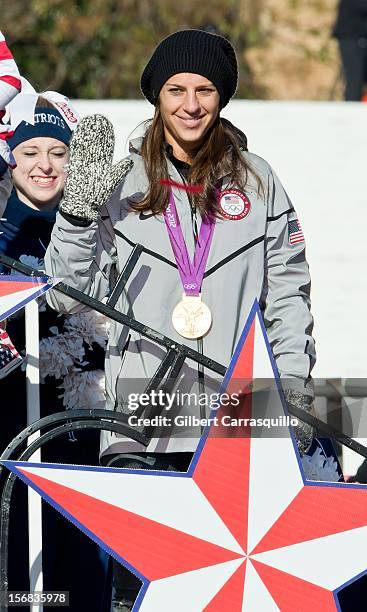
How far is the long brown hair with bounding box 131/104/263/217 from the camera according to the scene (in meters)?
3.12

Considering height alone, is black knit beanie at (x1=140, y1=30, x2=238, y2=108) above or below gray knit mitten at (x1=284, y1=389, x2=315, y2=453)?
above

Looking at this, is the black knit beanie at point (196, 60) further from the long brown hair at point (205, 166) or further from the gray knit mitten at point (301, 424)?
the gray knit mitten at point (301, 424)

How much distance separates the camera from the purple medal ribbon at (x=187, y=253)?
3.05 metres

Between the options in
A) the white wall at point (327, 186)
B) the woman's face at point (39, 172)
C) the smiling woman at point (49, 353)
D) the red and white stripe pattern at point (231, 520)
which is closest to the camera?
the red and white stripe pattern at point (231, 520)

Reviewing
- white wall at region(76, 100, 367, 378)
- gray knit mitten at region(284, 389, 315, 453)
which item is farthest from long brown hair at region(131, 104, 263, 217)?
white wall at region(76, 100, 367, 378)

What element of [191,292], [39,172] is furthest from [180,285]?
[39,172]

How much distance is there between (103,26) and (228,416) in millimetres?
6586

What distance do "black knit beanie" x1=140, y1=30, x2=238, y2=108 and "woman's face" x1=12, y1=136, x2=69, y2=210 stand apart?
42cm

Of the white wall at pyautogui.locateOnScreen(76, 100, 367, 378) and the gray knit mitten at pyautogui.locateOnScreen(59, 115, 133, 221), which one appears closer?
the gray knit mitten at pyautogui.locateOnScreen(59, 115, 133, 221)

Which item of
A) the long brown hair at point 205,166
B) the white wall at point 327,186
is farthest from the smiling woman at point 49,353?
the white wall at point 327,186

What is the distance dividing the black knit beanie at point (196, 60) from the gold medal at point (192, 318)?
0.53m

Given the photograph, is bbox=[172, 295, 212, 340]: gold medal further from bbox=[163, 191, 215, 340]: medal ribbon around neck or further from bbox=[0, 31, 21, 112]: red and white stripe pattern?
bbox=[0, 31, 21, 112]: red and white stripe pattern

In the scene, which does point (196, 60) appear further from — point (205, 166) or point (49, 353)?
point (49, 353)

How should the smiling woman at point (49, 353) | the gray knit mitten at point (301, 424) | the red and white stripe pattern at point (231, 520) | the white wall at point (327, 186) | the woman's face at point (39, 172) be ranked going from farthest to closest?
the white wall at point (327, 186) < the woman's face at point (39, 172) < the smiling woman at point (49, 353) < the gray knit mitten at point (301, 424) < the red and white stripe pattern at point (231, 520)
